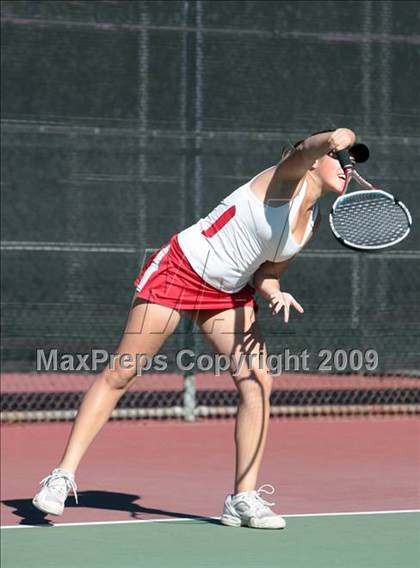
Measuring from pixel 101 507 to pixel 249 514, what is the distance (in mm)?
750

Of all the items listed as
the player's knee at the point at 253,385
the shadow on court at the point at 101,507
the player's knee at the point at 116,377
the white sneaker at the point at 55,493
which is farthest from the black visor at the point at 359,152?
the white sneaker at the point at 55,493

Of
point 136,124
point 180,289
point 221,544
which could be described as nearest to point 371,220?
point 180,289

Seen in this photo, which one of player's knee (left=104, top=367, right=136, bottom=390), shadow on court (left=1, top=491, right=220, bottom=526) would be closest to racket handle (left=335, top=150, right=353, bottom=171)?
player's knee (left=104, top=367, right=136, bottom=390)

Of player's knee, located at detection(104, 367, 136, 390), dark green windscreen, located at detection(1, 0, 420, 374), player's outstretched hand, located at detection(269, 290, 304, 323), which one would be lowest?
player's knee, located at detection(104, 367, 136, 390)

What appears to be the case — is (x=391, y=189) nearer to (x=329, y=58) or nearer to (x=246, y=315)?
(x=329, y=58)

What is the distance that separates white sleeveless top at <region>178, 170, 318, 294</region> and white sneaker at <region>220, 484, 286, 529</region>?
0.77 m

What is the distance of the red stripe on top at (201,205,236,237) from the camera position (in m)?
5.00

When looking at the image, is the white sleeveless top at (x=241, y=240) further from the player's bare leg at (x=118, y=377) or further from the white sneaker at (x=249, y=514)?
the white sneaker at (x=249, y=514)

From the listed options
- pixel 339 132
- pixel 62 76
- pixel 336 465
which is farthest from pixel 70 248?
pixel 339 132

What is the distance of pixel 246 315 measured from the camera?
5125mm

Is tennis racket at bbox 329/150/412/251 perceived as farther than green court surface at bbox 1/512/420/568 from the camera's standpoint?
Yes

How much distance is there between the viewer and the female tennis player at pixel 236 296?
16.0 feet

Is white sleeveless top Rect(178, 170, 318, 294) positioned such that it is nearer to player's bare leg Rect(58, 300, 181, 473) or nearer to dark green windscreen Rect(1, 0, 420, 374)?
player's bare leg Rect(58, 300, 181, 473)

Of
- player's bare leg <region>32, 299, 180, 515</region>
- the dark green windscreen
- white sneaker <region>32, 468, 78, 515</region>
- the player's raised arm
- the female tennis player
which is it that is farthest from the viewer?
the dark green windscreen
